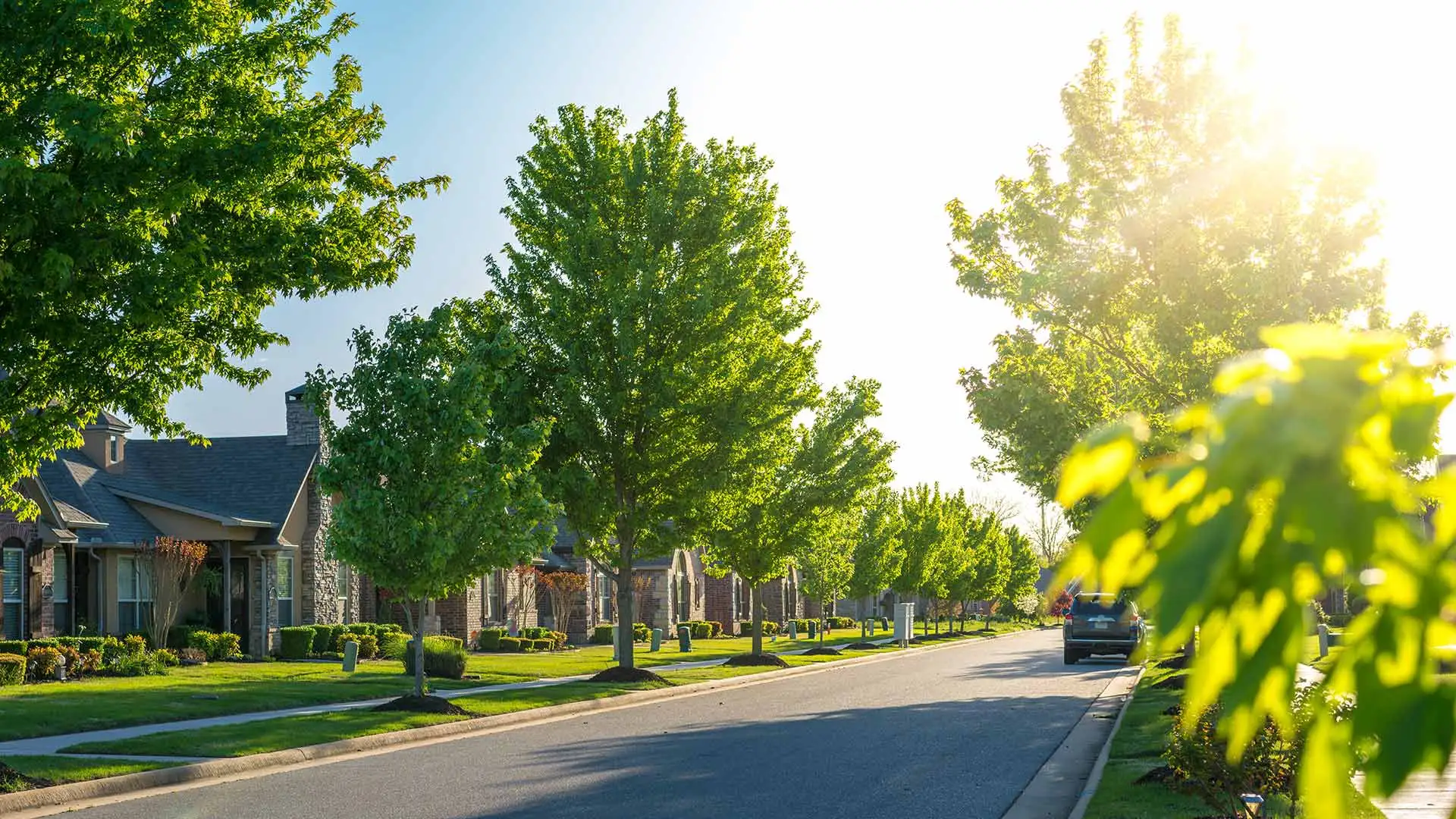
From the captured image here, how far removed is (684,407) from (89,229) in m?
17.9

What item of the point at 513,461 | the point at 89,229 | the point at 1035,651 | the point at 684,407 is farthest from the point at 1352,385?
the point at 1035,651

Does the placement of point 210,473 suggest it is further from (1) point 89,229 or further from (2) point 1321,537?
(2) point 1321,537

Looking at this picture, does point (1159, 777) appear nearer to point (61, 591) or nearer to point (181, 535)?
point (61, 591)

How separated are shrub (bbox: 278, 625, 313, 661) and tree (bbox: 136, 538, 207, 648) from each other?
12.0ft

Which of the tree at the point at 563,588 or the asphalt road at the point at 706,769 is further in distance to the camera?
the tree at the point at 563,588

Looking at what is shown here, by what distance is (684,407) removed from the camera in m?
30.8

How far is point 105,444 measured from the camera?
42438mm

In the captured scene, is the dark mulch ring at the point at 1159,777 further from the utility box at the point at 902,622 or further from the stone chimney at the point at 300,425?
the utility box at the point at 902,622

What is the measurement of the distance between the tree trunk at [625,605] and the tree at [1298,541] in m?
30.2

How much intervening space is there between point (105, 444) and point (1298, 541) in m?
45.4

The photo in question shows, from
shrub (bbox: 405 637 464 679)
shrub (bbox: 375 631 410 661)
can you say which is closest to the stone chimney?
shrub (bbox: 375 631 410 661)

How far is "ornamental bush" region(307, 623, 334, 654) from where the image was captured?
1620 inches

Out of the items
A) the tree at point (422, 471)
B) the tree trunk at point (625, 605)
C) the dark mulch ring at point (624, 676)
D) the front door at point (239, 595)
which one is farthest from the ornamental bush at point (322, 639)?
the tree at point (422, 471)

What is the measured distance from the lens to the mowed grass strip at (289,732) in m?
16.9
